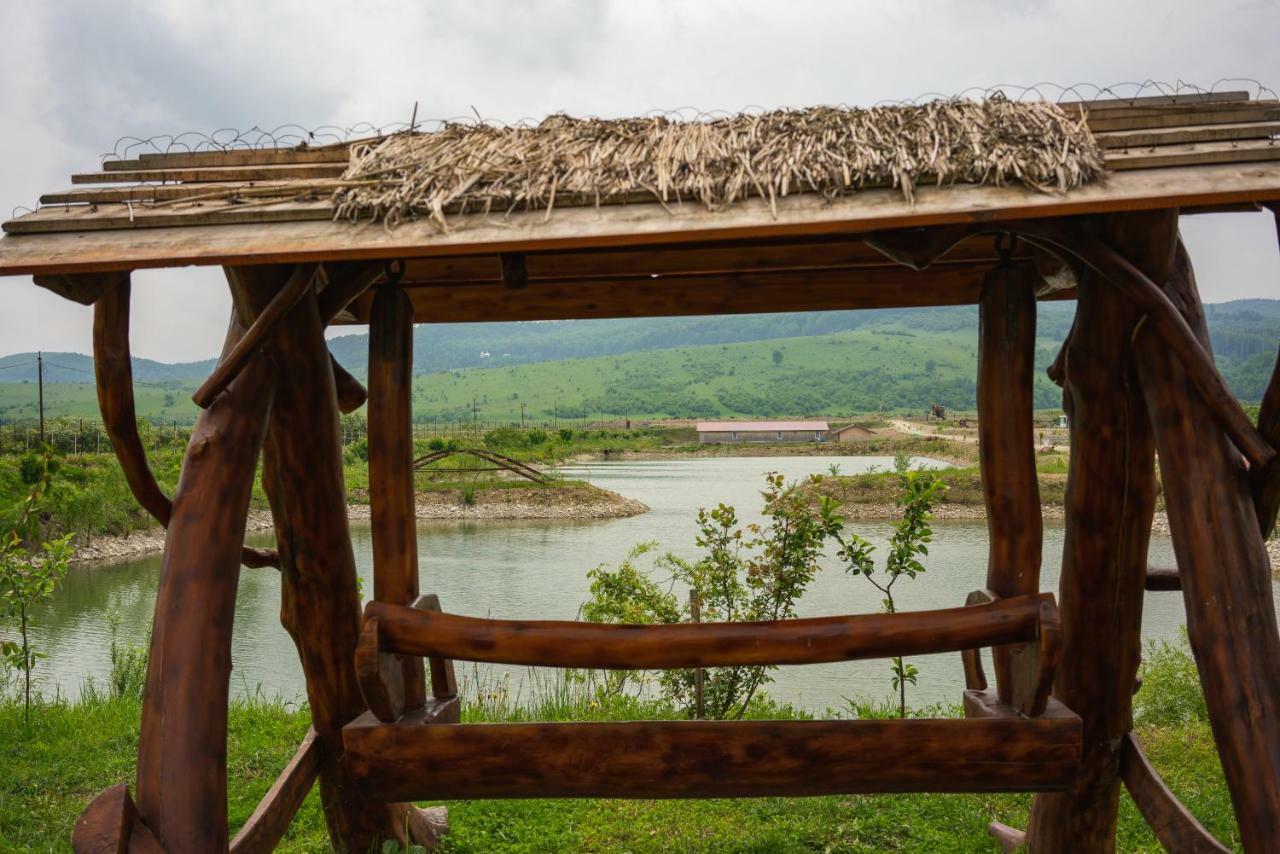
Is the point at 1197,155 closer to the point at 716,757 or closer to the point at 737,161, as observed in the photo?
the point at 737,161

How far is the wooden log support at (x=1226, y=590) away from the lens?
2.65 metres

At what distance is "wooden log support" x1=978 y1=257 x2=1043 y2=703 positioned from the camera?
3.85 m

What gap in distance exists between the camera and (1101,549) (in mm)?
3557

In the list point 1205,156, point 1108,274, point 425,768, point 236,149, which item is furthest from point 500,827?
point 1205,156

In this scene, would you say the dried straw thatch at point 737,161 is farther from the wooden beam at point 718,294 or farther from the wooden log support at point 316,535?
the wooden beam at point 718,294

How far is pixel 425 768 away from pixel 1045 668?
2.01 m

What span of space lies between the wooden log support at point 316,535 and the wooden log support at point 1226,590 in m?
2.64

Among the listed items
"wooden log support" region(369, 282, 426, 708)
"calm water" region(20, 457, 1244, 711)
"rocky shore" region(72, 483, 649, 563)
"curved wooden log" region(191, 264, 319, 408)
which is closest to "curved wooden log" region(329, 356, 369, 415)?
"wooden log support" region(369, 282, 426, 708)

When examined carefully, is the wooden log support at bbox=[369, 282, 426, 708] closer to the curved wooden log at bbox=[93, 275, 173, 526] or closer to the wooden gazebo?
the wooden gazebo

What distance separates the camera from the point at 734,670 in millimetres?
6312

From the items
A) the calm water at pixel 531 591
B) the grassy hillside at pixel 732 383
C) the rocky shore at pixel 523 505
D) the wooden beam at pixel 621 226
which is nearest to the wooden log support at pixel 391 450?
the wooden beam at pixel 621 226

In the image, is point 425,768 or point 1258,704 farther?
point 425,768

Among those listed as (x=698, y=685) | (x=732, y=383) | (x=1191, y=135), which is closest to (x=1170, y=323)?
(x=1191, y=135)

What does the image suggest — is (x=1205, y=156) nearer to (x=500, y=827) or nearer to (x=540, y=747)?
(x=540, y=747)
